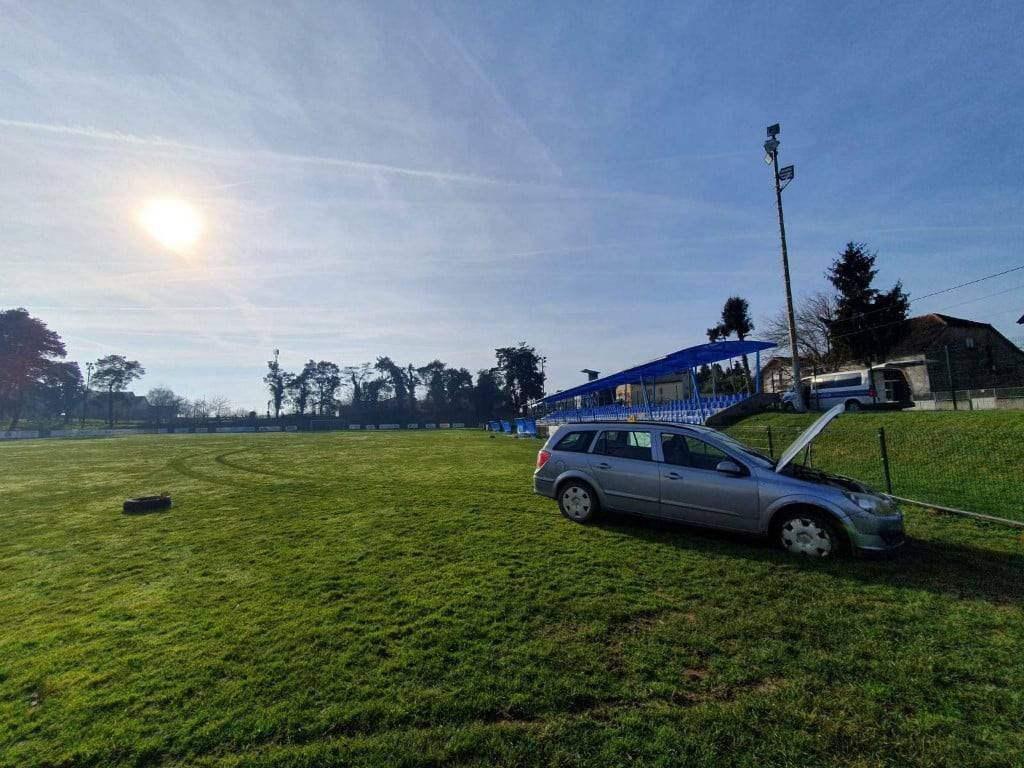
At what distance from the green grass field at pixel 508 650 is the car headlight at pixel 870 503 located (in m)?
0.58

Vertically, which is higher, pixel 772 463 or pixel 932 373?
pixel 932 373

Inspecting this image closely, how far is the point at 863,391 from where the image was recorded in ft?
74.1

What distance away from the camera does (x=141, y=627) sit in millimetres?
3812

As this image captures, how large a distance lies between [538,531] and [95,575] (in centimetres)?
537

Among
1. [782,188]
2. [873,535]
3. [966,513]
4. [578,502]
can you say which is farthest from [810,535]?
[782,188]

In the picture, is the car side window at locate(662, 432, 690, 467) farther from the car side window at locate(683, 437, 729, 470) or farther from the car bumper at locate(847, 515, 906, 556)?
the car bumper at locate(847, 515, 906, 556)

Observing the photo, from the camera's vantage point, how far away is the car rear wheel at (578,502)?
6.97 metres

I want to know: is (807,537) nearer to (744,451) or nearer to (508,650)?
(744,451)

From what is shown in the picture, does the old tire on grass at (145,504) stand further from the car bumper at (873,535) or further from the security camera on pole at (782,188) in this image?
the security camera on pole at (782,188)

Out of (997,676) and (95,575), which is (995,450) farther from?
(95,575)

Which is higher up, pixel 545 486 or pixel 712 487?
pixel 712 487

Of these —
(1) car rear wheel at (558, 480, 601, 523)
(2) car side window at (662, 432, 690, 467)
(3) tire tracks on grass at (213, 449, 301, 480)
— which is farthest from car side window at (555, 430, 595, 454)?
(3) tire tracks on grass at (213, 449, 301, 480)

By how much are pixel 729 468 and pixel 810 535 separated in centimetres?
112

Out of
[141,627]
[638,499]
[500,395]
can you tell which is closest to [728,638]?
[638,499]
